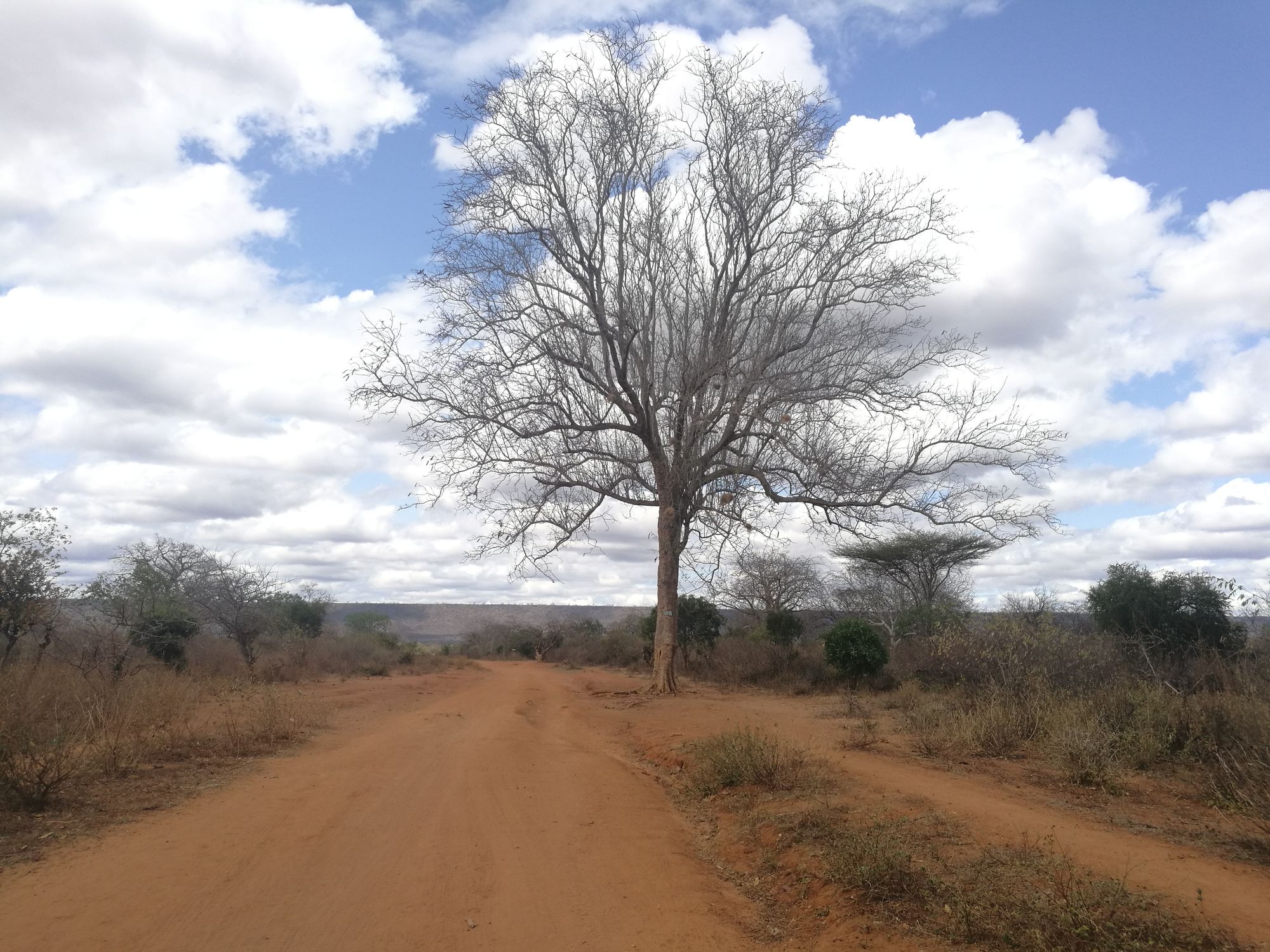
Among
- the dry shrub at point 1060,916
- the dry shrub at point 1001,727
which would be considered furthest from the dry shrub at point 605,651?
the dry shrub at point 1060,916

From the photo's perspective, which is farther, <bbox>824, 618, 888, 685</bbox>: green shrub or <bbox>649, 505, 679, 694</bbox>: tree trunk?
<bbox>824, 618, 888, 685</bbox>: green shrub

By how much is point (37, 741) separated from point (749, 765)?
21.7 feet

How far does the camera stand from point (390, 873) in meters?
6.00

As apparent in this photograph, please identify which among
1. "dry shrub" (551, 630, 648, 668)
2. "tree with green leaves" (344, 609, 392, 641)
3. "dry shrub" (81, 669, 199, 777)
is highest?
"tree with green leaves" (344, 609, 392, 641)

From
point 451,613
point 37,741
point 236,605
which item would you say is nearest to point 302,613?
point 236,605

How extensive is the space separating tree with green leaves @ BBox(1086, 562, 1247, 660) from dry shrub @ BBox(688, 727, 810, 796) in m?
9.97

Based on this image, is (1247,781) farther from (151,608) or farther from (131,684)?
(151,608)

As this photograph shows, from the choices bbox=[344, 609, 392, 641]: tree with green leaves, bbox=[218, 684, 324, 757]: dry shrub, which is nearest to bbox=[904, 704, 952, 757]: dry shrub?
bbox=[218, 684, 324, 757]: dry shrub

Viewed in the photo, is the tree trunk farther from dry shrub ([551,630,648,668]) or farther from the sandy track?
dry shrub ([551,630,648,668])

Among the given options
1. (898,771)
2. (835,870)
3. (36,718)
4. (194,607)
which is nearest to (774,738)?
(898,771)

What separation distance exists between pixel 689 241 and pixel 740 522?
6.38 m

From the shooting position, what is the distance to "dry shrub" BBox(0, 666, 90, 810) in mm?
7125

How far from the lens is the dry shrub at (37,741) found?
712 cm

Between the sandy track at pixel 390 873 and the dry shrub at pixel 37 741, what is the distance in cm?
98
